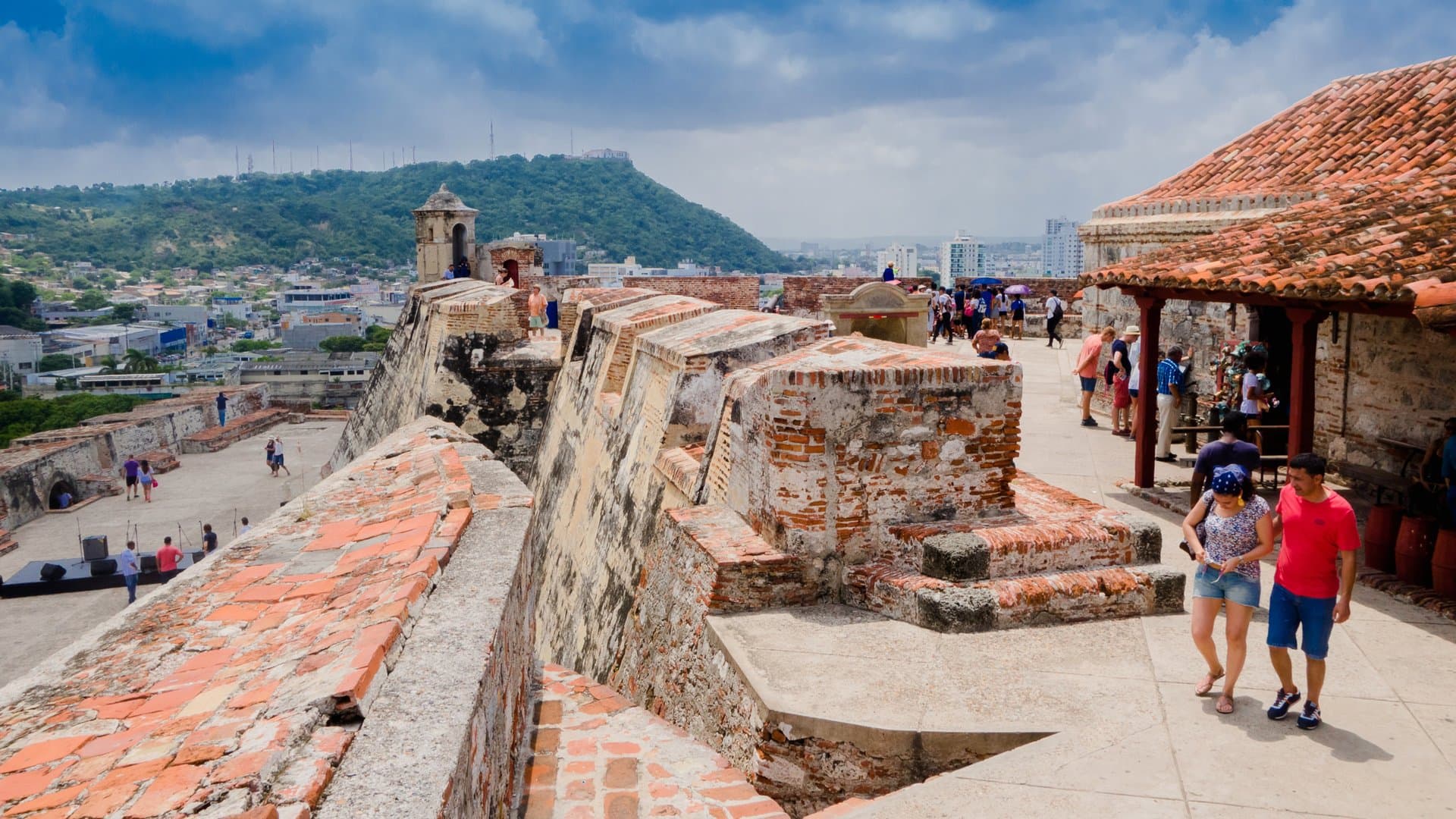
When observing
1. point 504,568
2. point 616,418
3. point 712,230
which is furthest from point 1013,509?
point 712,230

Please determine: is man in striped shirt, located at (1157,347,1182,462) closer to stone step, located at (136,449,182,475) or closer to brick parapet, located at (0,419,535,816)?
brick parapet, located at (0,419,535,816)

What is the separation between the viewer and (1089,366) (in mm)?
13383

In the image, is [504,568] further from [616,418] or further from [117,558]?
[117,558]

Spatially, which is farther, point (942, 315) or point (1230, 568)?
point (942, 315)

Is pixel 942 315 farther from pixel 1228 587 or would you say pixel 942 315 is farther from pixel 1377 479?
pixel 1228 587

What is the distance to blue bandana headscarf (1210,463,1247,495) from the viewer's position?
200 inches

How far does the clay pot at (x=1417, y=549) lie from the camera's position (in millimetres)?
7164

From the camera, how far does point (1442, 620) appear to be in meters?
6.52

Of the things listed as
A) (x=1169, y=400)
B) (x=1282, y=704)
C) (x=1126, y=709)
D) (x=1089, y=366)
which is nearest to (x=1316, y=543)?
(x=1282, y=704)

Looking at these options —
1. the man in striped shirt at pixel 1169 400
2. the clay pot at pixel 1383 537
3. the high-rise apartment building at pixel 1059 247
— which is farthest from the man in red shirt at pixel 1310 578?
the high-rise apartment building at pixel 1059 247

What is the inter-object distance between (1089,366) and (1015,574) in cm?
799

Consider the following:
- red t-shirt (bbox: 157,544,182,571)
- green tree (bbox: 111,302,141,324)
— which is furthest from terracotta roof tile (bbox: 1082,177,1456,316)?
green tree (bbox: 111,302,141,324)

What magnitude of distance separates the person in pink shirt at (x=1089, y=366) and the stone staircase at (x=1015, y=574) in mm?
7178

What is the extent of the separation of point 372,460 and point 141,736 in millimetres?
3867
